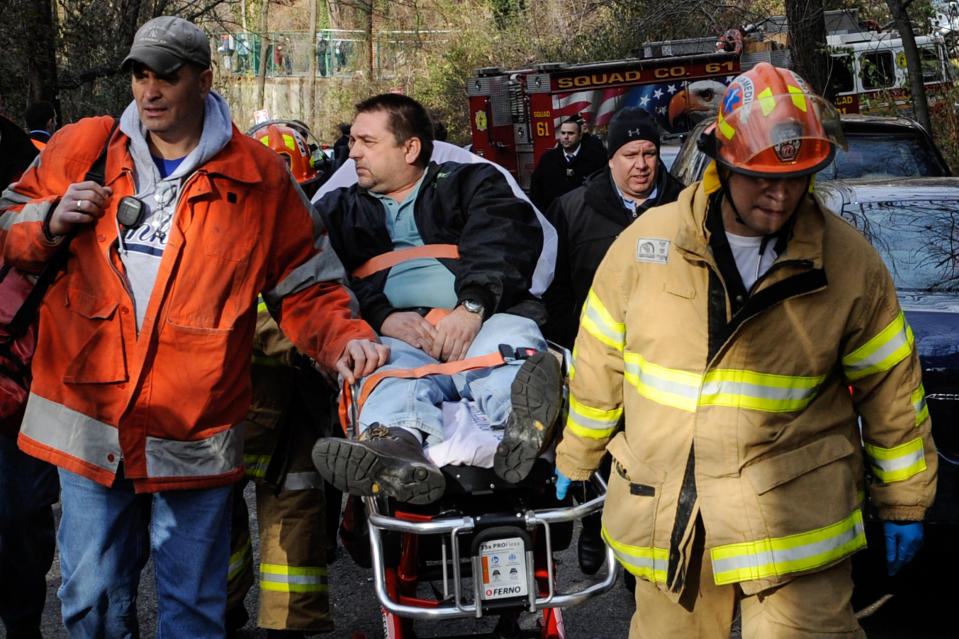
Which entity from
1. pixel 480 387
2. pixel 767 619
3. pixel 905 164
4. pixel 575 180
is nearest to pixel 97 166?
pixel 480 387

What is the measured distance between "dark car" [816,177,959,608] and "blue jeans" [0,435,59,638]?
10.1 ft

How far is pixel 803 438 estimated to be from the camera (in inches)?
122

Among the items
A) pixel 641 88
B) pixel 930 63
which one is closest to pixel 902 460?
pixel 930 63

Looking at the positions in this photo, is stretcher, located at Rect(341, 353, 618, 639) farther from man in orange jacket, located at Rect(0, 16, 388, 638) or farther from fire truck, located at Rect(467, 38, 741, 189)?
fire truck, located at Rect(467, 38, 741, 189)

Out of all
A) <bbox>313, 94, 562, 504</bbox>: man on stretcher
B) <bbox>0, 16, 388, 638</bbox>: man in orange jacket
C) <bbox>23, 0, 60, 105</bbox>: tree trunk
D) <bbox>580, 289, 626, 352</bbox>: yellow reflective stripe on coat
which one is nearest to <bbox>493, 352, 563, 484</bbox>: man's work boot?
<bbox>313, 94, 562, 504</bbox>: man on stretcher

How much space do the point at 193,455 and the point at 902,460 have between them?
6.44ft

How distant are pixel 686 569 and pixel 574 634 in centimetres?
211

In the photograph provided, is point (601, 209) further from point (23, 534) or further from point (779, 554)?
point (779, 554)

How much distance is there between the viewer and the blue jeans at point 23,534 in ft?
14.3

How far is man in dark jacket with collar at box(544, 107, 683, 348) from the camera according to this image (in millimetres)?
6000

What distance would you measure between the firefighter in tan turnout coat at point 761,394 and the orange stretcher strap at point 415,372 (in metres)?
0.90

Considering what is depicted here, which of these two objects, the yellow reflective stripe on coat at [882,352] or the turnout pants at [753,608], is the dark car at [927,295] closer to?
the yellow reflective stripe on coat at [882,352]

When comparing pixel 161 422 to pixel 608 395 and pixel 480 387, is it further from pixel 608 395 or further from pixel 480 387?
pixel 608 395

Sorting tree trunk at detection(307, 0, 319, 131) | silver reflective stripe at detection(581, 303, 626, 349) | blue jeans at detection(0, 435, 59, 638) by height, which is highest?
tree trunk at detection(307, 0, 319, 131)
